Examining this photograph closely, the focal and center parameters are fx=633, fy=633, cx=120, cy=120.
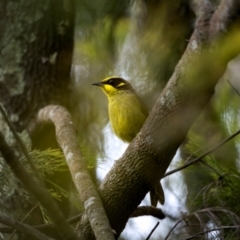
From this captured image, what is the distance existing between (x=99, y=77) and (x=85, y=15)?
1.51 meters

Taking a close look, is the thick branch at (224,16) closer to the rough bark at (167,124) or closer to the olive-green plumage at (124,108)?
the rough bark at (167,124)

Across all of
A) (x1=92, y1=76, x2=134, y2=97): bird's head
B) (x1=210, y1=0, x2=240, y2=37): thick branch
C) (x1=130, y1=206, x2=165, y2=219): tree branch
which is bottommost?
(x1=130, y1=206, x2=165, y2=219): tree branch

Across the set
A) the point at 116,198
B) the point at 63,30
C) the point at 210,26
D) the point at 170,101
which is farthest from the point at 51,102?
the point at 210,26

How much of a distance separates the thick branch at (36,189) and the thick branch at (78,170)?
0.43 feet

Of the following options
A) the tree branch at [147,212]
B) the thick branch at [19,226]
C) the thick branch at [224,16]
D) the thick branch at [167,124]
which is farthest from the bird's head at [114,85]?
the thick branch at [19,226]

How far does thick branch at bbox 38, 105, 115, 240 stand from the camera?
2352mm

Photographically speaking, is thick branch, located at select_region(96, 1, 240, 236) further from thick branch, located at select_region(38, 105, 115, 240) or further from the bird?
the bird

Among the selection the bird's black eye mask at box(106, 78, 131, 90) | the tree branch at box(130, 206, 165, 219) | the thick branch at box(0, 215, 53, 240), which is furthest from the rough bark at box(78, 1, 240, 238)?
the bird's black eye mask at box(106, 78, 131, 90)

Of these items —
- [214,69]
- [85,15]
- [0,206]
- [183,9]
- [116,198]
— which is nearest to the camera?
[214,69]

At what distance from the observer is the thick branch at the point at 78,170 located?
2352mm

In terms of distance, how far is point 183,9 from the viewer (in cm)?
337

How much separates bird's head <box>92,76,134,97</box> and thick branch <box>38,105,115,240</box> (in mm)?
507

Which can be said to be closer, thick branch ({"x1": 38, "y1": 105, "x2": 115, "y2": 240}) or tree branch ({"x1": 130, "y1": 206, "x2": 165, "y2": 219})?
thick branch ({"x1": 38, "y1": 105, "x2": 115, "y2": 240})

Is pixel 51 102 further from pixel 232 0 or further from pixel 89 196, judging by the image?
pixel 232 0
